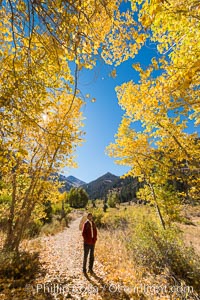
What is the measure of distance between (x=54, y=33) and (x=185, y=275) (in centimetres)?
643

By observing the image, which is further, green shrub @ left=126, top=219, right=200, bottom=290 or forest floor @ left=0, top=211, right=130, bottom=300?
green shrub @ left=126, top=219, right=200, bottom=290

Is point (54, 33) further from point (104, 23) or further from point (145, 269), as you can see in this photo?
point (145, 269)

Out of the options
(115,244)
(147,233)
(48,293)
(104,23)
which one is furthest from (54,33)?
(115,244)

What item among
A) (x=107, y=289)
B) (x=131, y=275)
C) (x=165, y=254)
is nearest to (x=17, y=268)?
(x=107, y=289)

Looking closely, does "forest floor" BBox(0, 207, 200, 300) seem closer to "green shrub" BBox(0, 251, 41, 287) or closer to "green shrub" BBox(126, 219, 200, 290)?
"green shrub" BBox(0, 251, 41, 287)

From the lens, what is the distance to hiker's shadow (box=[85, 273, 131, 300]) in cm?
416

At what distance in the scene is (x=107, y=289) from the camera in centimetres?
448

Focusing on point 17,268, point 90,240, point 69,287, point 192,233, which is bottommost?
point 69,287

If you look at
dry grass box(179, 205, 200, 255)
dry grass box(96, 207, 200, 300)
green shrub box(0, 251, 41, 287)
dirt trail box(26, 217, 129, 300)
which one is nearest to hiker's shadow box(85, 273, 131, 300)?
dirt trail box(26, 217, 129, 300)

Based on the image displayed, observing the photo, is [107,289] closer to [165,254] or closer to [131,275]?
[131,275]

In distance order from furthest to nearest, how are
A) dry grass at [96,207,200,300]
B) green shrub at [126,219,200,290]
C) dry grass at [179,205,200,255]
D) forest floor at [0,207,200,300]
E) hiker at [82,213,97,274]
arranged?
dry grass at [179,205,200,255] < hiker at [82,213,97,274] < green shrub at [126,219,200,290] < dry grass at [96,207,200,300] < forest floor at [0,207,200,300]

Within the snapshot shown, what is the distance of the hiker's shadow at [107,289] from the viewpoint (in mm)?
4160

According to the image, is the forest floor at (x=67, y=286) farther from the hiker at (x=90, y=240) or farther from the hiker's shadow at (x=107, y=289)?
the hiker at (x=90, y=240)

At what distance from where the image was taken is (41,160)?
23.4 feet
